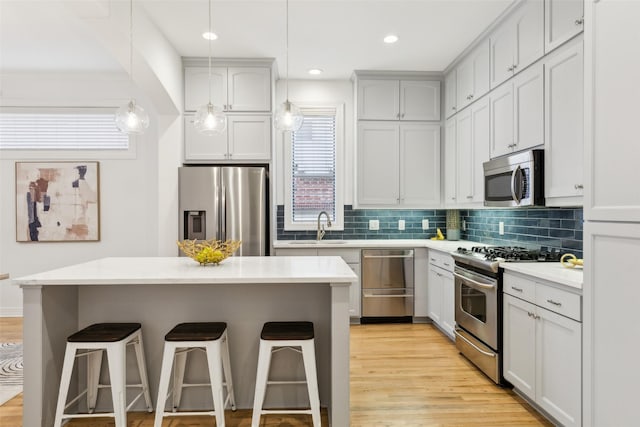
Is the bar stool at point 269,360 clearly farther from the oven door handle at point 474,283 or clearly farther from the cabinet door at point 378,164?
the cabinet door at point 378,164

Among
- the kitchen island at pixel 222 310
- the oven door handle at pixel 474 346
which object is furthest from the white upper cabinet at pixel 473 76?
the kitchen island at pixel 222 310

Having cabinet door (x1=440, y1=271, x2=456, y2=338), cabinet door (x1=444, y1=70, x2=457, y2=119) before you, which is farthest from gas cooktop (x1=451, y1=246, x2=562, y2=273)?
cabinet door (x1=444, y1=70, x2=457, y2=119)

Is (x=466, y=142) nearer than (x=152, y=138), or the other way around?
(x=466, y=142)

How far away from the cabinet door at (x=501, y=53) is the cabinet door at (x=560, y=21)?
0.46 metres

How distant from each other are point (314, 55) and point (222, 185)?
164cm

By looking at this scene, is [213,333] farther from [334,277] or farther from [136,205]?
[136,205]

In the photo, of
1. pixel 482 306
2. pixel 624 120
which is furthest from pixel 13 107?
pixel 624 120

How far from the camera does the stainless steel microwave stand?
108 inches

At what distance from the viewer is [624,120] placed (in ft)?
5.39

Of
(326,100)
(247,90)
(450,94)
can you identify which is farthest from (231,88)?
(450,94)

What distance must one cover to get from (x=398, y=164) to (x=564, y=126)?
2.26 meters

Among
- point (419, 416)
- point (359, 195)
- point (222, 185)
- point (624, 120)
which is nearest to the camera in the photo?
point (624, 120)

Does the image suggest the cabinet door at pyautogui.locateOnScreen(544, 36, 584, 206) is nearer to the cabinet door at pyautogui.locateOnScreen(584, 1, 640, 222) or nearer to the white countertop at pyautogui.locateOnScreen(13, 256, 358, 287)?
the cabinet door at pyautogui.locateOnScreen(584, 1, 640, 222)

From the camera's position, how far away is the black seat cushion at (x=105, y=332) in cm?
211
